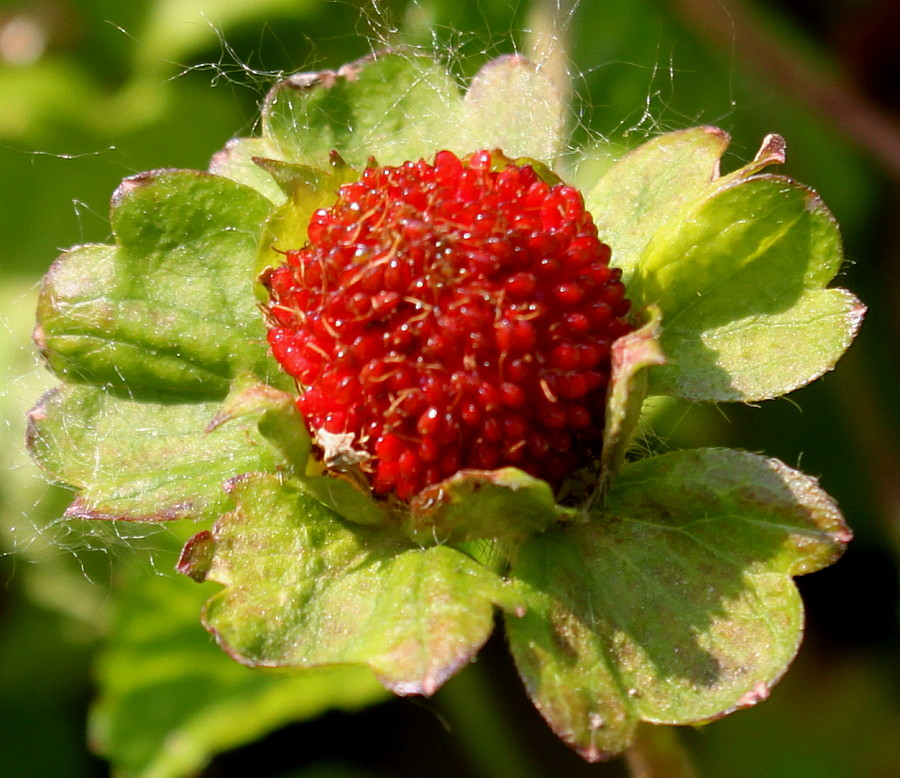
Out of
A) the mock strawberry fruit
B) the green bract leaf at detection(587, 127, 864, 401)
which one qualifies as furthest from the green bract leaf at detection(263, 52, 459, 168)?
the green bract leaf at detection(587, 127, 864, 401)

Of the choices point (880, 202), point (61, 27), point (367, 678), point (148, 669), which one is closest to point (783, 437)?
point (880, 202)

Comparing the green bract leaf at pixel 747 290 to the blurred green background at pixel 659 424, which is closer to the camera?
the green bract leaf at pixel 747 290

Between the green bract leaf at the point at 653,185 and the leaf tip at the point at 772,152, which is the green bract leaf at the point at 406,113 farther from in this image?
the leaf tip at the point at 772,152

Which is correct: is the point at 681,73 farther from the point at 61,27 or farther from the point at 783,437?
the point at 61,27

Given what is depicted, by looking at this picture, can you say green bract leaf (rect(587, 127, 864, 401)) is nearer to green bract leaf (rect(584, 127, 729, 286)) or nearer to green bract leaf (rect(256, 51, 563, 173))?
green bract leaf (rect(584, 127, 729, 286))

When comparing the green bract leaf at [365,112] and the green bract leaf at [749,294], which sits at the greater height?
the green bract leaf at [749,294]

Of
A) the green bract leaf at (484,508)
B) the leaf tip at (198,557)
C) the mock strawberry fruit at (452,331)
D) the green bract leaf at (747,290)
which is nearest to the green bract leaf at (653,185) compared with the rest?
the green bract leaf at (747,290)
